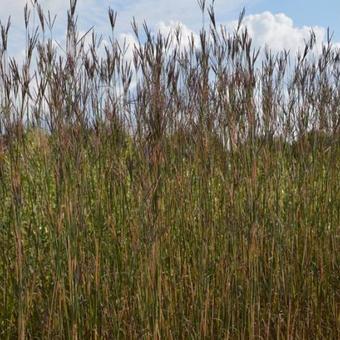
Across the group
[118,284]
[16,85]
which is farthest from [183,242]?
[16,85]

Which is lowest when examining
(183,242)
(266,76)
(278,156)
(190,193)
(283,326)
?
(283,326)

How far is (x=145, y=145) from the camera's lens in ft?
5.63

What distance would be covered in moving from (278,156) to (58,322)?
1385 mm

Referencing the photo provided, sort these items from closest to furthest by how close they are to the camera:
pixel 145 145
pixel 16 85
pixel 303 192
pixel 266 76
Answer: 1. pixel 145 145
2. pixel 16 85
3. pixel 303 192
4. pixel 266 76

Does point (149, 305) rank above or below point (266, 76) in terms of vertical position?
below

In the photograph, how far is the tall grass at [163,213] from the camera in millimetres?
1882

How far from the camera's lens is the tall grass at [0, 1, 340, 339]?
188 centimetres

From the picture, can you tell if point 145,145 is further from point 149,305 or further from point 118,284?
point 118,284

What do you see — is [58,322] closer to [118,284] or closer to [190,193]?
[118,284]

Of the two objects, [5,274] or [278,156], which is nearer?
[5,274]

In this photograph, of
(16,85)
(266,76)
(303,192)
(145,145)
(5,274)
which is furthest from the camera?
(266,76)

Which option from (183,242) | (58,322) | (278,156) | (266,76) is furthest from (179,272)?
(266,76)

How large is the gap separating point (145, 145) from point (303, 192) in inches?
53.1

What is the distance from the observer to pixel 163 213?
2314 mm
